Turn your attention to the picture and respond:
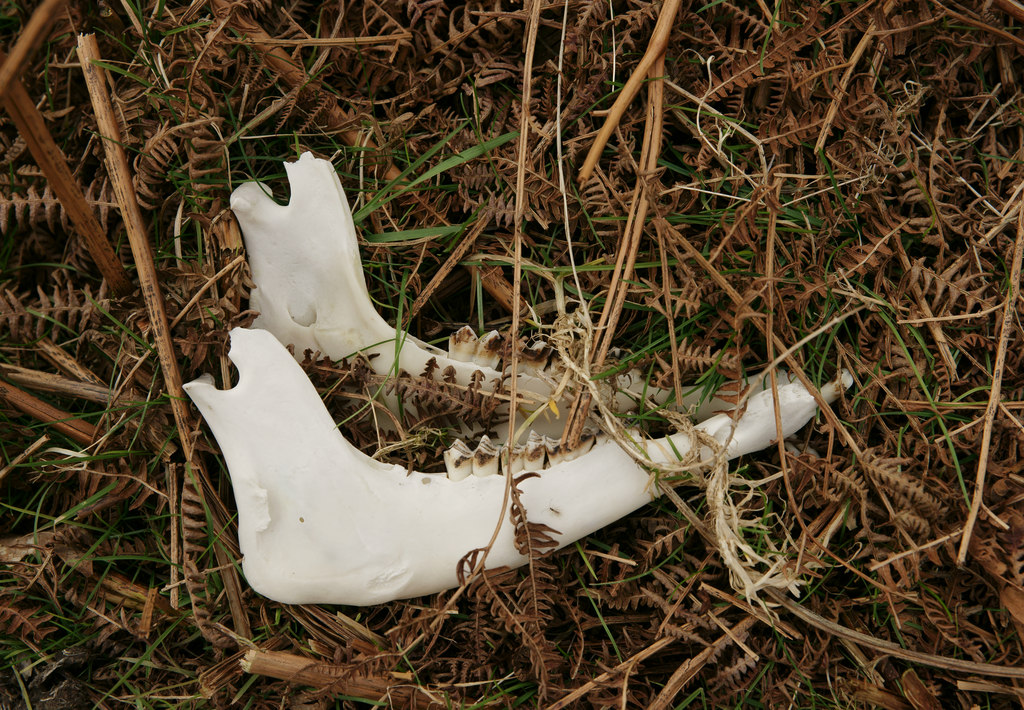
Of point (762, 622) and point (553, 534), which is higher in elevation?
point (553, 534)

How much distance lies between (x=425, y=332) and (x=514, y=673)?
3.75 feet

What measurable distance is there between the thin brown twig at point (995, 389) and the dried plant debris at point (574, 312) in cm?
1

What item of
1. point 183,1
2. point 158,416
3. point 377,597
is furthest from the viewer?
point 183,1

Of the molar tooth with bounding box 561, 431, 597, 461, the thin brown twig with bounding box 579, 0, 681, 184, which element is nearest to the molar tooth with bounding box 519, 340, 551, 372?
the molar tooth with bounding box 561, 431, 597, 461

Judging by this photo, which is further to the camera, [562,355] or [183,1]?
[183,1]

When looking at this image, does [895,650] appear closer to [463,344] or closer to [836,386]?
[836,386]

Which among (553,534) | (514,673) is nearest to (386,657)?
(514,673)

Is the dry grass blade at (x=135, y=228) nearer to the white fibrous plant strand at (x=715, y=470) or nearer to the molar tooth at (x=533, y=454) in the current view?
the molar tooth at (x=533, y=454)

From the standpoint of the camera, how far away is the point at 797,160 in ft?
7.73

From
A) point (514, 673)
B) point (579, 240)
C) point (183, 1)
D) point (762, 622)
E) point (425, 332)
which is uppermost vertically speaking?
point (183, 1)

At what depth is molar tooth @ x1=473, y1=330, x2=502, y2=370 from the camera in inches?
86.4

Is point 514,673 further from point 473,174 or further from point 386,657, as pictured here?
point 473,174

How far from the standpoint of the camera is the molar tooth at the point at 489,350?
219cm

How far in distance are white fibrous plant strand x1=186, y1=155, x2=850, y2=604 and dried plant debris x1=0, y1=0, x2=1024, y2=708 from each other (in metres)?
0.10
